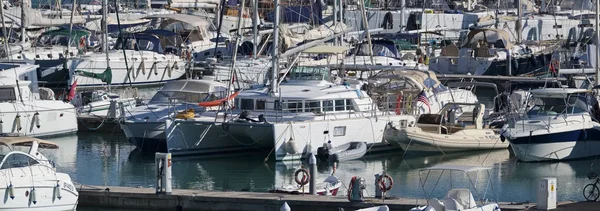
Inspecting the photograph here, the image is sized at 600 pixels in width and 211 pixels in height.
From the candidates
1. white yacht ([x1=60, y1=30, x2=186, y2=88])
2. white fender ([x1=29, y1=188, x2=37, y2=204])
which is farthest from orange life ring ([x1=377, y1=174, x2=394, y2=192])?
white yacht ([x1=60, y1=30, x2=186, y2=88])

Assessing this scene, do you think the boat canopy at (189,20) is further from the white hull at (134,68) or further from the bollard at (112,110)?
the bollard at (112,110)

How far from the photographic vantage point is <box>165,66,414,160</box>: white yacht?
133 ft

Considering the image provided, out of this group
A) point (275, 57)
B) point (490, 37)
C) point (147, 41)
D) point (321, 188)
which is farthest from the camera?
point (490, 37)

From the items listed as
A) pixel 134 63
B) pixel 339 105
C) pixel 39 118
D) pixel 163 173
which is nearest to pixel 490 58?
pixel 134 63

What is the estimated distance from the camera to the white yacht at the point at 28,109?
148 feet

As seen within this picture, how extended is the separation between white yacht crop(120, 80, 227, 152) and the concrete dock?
10339 millimetres

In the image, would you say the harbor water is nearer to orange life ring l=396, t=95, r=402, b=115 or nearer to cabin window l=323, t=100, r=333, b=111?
orange life ring l=396, t=95, r=402, b=115

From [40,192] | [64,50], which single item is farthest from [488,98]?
[40,192]

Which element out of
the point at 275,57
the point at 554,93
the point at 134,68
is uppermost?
the point at 275,57

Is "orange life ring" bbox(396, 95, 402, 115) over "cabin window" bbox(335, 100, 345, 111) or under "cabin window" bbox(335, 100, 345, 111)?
under

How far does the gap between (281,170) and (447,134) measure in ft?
19.5

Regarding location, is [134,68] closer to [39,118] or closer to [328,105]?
[39,118]

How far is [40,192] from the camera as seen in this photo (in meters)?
29.0

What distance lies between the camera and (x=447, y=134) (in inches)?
1697
